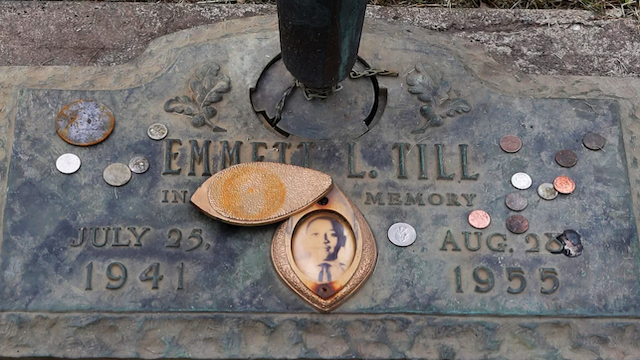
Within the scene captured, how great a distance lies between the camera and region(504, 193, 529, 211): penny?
265cm

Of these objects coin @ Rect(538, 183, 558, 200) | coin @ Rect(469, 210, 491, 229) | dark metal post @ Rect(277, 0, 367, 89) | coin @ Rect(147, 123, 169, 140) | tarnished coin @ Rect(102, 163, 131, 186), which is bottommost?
coin @ Rect(469, 210, 491, 229)

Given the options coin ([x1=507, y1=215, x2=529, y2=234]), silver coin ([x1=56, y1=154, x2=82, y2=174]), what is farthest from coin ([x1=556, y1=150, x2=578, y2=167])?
silver coin ([x1=56, y1=154, x2=82, y2=174])

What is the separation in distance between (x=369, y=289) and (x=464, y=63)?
99cm

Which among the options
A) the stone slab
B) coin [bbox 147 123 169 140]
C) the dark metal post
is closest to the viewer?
the dark metal post

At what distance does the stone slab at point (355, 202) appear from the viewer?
Result: 247cm

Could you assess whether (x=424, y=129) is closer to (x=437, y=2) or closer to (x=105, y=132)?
(x=437, y=2)

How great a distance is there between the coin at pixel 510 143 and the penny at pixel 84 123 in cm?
139

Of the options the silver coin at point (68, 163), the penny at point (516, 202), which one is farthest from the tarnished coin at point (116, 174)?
the penny at point (516, 202)

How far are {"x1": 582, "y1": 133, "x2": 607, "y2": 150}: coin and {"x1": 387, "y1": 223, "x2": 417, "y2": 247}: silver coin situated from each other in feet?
2.37

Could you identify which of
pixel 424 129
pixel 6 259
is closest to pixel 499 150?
pixel 424 129

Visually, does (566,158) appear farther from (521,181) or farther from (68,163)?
(68,163)

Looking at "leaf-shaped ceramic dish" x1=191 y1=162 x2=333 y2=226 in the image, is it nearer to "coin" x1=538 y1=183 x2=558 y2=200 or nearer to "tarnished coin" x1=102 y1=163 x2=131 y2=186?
"tarnished coin" x1=102 y1=163 x2=131 y2=186

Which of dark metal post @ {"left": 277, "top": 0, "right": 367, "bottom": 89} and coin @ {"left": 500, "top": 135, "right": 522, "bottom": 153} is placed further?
coin @ {"left": 500, "top": 135, "right": 522, "bottom": 153}

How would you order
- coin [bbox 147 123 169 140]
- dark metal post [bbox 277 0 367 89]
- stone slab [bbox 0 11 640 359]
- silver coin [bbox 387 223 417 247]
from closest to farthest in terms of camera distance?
dark metal post [bbox 277 0 367 89]
stone slab [bbox 0 11 640 359]
silver coin [bbox 387 223 417 247]
coin [bbox 147 123 169 140]
